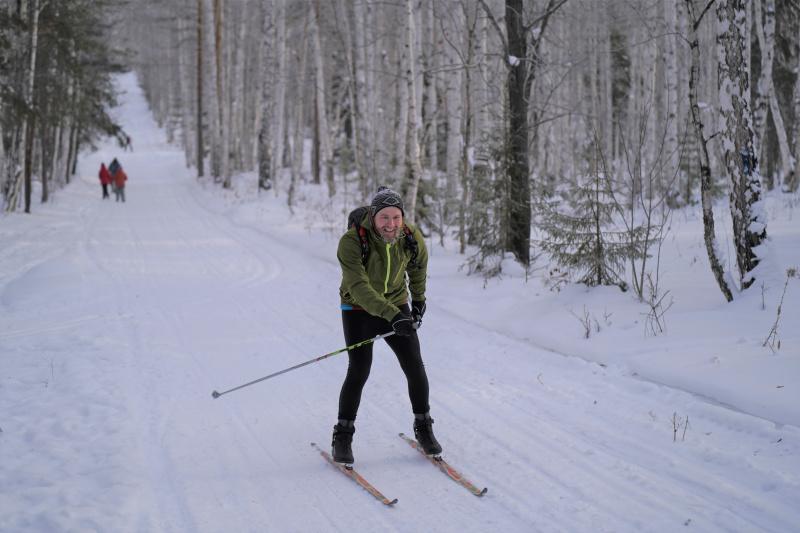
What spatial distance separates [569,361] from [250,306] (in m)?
4.98

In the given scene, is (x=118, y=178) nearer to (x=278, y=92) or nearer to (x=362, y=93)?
(x=278, y=92)

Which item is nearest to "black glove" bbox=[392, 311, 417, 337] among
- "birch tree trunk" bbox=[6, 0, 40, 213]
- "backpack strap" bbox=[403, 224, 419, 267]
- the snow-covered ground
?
"backpack strap" bbox=[403, 224, 419, 267]

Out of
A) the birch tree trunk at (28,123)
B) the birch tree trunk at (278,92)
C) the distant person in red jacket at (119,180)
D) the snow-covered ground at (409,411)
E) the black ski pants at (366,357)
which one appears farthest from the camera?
the distant person in red jacket at (119,180)

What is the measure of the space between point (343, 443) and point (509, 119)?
6809 mm

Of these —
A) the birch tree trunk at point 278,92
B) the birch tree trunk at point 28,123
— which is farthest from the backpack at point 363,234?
the birch tree trunk at point 278,92

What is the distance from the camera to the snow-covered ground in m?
3.92

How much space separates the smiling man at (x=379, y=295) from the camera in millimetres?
4379

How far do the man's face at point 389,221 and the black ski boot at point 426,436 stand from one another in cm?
145

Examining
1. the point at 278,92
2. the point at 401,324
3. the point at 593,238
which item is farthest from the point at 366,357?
the point at 278,92

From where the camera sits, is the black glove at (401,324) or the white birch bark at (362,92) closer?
the black glove at (401,324)

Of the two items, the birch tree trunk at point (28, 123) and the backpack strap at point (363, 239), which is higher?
the birch tree trunk at point (28, 123)

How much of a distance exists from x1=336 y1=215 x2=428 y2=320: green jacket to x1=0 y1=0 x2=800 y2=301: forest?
96.9 inches

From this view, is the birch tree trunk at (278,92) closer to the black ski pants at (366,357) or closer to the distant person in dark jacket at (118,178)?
the distant person in dark jacket at (118,178)

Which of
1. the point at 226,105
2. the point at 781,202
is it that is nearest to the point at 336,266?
the point at 781,202
